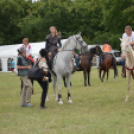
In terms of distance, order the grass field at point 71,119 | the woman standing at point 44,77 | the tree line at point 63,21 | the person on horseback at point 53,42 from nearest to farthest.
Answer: the grass field at point 71,119, the woman standing at point 44,77, the person on horseback at point 53,42, the tree line at point 63,21

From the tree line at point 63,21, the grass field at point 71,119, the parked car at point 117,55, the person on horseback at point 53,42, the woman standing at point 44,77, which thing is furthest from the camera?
the tree line at point 63,21

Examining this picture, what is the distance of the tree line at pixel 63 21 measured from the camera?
46531mm

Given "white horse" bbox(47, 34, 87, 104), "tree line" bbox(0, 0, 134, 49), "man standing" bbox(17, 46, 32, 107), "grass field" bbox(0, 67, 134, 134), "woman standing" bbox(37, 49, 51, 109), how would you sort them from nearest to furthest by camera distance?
"grass field" bbox(0, 67, 134, 134)
"woman standing" bbox(37, 49, 51, 109)
"man standing" bbox(17, 46, 32, 107)
"white horse" bbox(47, 34, 87, 104)
"tree line" bbox(0, 0, 134, 49)

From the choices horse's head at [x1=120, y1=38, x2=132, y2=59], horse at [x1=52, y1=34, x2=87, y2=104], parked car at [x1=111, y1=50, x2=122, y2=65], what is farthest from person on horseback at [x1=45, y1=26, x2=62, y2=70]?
parked car at [x1=111, y1=50, x2=122, y2=65]

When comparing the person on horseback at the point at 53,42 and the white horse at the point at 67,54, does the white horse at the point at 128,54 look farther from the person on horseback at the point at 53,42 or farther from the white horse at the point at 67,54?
the person on horseback at the point at 53,42

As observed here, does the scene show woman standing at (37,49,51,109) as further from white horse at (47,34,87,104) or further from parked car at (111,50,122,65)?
parked car at (111,50,122,65)

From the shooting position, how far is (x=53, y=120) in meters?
6.79

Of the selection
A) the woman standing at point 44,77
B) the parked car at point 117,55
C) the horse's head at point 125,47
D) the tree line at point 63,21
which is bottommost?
the parked car at point 117,55

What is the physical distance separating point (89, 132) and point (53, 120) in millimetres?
1439

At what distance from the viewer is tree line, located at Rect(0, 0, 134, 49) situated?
4653cm

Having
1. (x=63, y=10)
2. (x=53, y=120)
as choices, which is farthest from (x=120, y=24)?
(x=53, y=120)

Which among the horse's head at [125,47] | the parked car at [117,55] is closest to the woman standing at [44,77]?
the horse's head at [125,47]

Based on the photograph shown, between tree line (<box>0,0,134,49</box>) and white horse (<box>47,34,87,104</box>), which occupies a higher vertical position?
tree line (<box>0,0,134,49</box>)

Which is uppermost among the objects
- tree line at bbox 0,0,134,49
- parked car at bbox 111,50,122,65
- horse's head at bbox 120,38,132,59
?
tree line at bbox 0,0,134,49
